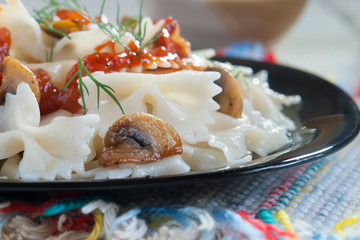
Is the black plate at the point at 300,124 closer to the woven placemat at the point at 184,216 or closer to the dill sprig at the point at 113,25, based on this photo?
the woven placemat at the point at 184,216

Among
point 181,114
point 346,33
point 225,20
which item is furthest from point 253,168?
point 346,33

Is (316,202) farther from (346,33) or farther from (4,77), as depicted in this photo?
(346,33)

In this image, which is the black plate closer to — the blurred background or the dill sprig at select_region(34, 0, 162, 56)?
the dill sprig at select_region(34, 0, 162, 56)

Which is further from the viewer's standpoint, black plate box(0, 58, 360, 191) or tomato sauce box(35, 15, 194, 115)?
tomato sauce box(35, 15, 194, 115)

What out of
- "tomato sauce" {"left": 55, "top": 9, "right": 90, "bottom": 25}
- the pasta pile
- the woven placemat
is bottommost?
the woven placemat

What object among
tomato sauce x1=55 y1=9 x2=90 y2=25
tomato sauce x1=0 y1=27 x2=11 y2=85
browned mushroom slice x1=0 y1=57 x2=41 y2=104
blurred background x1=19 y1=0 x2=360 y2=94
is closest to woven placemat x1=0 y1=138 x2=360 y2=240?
browned mushroom slice x1=0 y1=57 x2=41 y2=104

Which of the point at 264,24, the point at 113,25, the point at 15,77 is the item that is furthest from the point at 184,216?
the point at 264,24

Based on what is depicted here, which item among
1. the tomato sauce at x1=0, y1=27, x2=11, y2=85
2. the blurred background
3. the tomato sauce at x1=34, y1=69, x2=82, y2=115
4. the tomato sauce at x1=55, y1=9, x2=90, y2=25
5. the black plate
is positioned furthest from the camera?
the blurred background

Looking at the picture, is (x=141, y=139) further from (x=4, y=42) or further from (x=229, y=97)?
(x=4, y=42)
